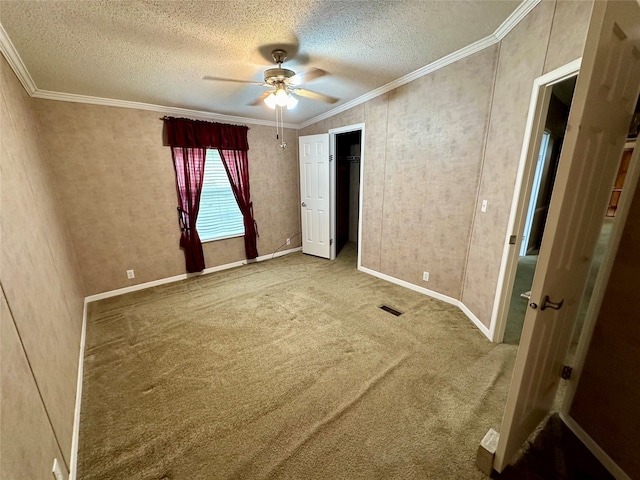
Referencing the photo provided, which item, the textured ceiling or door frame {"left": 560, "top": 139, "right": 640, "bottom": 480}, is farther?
the textured ceiling

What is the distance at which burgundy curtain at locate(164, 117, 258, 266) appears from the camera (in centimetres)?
339

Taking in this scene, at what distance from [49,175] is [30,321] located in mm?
2217

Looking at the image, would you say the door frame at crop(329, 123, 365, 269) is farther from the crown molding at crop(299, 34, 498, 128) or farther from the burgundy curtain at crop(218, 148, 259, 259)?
the burgundy curtain at crop(218, 148, 259, 259)

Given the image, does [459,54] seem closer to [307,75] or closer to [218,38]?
[307,75]

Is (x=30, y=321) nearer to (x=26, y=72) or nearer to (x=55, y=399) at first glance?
(x=55, y=399)

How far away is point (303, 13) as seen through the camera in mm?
1620

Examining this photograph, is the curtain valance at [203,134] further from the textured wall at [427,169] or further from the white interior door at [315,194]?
the textured wall at [427,169]

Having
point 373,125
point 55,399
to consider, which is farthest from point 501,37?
point 55,399

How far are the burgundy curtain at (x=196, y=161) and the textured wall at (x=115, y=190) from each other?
0.11m

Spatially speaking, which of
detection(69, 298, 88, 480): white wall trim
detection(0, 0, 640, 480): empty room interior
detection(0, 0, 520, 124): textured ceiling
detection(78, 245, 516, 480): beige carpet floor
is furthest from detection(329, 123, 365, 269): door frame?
detection(69, 298, 88, 480): white wall trim

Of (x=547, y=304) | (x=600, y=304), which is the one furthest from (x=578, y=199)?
(x=600, y=304)

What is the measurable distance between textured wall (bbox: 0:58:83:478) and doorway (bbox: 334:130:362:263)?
12.4 ft

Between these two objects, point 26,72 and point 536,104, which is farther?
point 26,72

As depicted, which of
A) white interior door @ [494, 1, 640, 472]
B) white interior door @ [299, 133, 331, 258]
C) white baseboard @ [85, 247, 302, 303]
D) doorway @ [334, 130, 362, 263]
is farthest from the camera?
doorway @ [334, 130, 362, 263]
